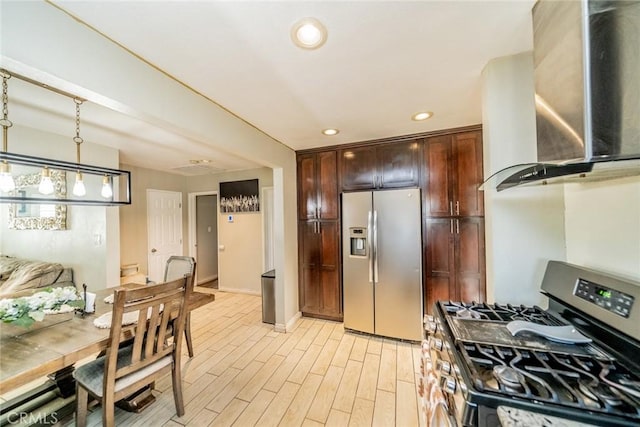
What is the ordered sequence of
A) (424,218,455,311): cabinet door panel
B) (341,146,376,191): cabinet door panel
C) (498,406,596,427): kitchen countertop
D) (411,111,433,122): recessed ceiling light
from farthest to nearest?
1. (341,146,376,191): cabinet door panel
2. (424,218,455,311): cabinet door panel
3. (411,111,433,122): recessed ceiling light
4. (498,406,596,427): kitchen countertop

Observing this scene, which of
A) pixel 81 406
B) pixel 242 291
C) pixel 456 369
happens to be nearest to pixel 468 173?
pixel 456 369

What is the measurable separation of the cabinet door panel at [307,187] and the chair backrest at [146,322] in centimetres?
188

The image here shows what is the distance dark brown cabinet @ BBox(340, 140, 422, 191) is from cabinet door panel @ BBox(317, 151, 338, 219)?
0.13 m

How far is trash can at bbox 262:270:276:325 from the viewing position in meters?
3.22

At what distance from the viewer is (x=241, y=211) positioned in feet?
15.3

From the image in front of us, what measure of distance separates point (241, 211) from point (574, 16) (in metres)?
4.62

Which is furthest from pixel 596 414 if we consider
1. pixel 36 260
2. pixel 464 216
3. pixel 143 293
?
pixel 36 260

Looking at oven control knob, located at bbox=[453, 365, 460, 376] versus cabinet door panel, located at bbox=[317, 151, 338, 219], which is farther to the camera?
cabinet door panel, located at bbox=[317, 151, 338, 219]

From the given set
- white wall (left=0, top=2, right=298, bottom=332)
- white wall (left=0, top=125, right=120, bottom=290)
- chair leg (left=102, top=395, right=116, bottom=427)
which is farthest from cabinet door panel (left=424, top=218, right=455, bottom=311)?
white wall (left=0, top=125, right=120, bottom=290)

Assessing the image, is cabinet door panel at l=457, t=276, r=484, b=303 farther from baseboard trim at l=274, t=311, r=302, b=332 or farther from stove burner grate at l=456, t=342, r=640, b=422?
baseboard trim at l=274, t=311, r=302, b=332

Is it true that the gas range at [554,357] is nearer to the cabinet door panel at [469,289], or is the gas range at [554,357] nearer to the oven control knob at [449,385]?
the oven control knob at [449,385]

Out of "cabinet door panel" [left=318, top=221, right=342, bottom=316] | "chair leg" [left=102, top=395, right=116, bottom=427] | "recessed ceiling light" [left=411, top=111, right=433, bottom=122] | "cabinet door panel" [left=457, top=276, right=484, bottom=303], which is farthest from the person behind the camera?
"cabinet door panel" [left=318, top=221, right=342, bottom=316]

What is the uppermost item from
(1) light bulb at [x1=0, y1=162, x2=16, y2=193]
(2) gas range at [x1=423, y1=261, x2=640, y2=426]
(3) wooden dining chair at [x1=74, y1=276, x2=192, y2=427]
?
(1) light bulb at [x1=0, y1=162, x2=16, y2=193]

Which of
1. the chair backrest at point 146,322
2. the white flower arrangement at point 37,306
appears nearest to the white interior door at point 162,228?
the white flower arrangement at point 37,306
